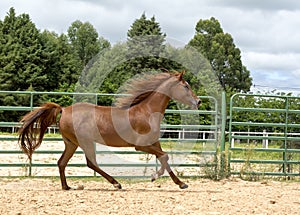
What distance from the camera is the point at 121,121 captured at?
24.9ft

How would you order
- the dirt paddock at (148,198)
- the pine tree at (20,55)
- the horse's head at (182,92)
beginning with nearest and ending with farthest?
1. the dirt paddock at (148,198)
2. the horse's head at (182,92)
3. the pine tree at (20,55)

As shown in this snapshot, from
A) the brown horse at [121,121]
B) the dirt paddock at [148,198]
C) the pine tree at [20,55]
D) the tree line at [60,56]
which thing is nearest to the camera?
the dirt paddock at [148,198]

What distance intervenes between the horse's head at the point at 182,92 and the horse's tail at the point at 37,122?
1.74m

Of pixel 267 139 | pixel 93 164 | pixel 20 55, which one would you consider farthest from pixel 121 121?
pixel 20 55

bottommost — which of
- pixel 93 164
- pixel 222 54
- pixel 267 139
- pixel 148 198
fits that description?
pixel 148 198

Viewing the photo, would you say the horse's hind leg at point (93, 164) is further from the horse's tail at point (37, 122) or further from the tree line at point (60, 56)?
the tree line at point (60, 56)

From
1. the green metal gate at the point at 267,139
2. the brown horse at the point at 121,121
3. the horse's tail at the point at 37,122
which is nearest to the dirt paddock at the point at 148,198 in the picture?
the brown horse at the point at 121,121

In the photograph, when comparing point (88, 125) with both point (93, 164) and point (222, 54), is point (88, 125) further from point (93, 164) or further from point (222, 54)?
point (222, 54)

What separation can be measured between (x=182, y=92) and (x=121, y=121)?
1013 mm

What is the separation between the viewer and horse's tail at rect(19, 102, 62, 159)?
7.74 metres

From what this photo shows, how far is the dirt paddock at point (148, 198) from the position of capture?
5699 mm

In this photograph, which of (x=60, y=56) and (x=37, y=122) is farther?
(x=60, y=56)

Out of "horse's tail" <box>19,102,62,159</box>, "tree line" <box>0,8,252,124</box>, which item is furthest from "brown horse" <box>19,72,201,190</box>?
"tree line" <box>0,8,252,124</box>

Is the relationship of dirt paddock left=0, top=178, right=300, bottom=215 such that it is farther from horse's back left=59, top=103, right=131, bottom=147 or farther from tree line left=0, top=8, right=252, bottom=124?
tree line left=0, top=8, right=252, bottom=124
